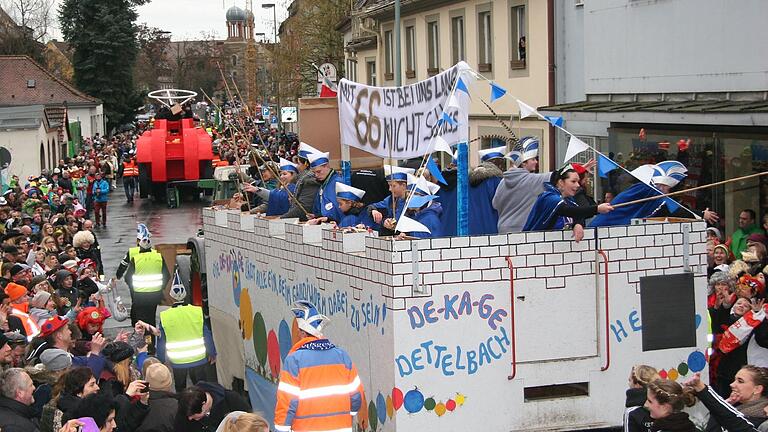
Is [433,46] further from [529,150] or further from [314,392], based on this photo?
[314,392]

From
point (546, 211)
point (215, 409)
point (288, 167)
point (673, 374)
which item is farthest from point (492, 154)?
point (288, 167)

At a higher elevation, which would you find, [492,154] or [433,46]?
[433,46]

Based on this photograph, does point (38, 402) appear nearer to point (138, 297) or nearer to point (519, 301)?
point (519, 301)

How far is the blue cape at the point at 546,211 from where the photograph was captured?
9438 millimetres

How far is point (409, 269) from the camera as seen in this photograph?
8805 millimetres

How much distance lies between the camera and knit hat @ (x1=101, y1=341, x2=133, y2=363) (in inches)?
379

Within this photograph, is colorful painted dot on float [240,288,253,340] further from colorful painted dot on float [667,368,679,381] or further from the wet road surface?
the wet road surface

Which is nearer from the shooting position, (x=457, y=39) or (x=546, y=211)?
(x=546, y=211)

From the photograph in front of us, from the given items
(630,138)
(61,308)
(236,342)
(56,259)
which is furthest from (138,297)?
(630,138)

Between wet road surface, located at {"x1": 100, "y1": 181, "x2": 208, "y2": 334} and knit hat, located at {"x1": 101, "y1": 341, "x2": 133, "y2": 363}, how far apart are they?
11122 millimetres

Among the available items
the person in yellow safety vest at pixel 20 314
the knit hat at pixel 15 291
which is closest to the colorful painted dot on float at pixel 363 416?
the person in yellow safety vest at pixel 20 314

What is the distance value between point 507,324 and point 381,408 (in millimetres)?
1078

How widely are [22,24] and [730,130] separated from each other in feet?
→ 261

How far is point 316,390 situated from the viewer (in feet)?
27.1
